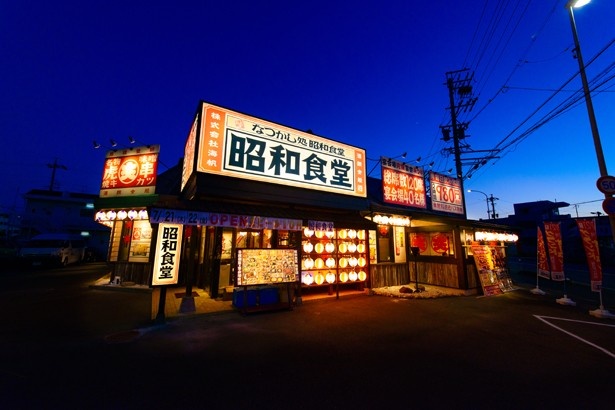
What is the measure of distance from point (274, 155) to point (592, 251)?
567 inches

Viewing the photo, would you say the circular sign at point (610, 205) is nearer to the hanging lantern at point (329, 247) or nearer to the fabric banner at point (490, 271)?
the fabric banner at point (490, 271)

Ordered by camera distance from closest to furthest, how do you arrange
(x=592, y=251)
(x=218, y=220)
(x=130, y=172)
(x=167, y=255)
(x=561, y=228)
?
(x=167, y=255), (x=218, y=220), (x=592, y=251), (x=130, y=172), (x=561, y=228)

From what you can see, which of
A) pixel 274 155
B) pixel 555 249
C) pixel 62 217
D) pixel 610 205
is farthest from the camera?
pixel 62 217

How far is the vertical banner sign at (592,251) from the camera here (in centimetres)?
1050

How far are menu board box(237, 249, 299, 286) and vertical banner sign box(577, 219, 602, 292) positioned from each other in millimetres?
12400

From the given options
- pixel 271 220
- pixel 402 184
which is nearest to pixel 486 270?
pixel 402 184

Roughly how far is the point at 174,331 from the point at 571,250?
58.3m

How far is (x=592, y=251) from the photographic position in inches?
431

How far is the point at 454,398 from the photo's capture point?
4305 millimetres

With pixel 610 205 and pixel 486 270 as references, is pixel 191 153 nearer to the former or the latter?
pixel 610 205

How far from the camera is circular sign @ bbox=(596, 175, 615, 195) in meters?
9.22

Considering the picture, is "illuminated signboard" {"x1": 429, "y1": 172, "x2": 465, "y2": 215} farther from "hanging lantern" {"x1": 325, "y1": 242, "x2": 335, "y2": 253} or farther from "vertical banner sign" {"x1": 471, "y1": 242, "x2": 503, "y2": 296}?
"hanging lantern" {"x1": 325, "y1": 242, "x2": 335, "y2": 253}

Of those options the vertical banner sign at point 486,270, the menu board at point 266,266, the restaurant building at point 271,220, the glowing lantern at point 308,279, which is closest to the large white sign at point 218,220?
the restaurant building at point 271,220

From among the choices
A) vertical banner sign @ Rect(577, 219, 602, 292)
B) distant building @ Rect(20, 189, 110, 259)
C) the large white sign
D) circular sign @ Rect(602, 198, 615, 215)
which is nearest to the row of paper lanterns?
the large white sign
